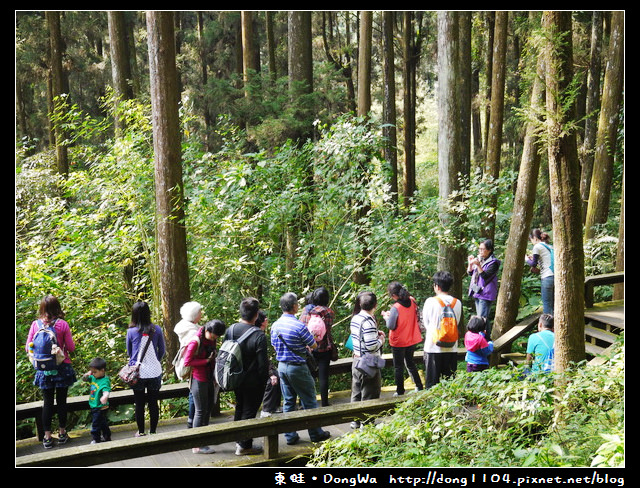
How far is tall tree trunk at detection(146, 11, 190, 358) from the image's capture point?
A: 8852mm

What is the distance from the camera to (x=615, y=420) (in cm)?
543

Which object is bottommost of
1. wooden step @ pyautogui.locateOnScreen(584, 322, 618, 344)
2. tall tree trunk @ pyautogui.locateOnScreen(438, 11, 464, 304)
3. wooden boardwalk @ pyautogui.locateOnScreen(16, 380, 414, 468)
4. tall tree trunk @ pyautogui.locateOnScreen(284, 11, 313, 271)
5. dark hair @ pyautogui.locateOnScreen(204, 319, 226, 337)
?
wooden boardwalk @ pyautogui.locateOnScreen(16, 380, 414, 468)

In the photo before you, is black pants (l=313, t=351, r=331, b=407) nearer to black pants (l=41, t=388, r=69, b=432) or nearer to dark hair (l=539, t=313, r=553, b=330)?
dark hair (l=539, t=313, r=553, b=330)

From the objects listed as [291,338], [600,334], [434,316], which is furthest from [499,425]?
[600,334]

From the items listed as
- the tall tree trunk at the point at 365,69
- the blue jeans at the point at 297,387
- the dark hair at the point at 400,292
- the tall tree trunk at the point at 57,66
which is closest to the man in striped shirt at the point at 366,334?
the dark hair at the point at 400,292

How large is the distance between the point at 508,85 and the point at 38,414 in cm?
2374

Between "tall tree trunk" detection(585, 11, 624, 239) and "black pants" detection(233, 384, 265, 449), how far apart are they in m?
10.4

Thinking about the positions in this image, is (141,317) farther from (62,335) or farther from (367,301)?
(367,301)

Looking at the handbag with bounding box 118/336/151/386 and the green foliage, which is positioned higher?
the handbag with bounding box 118/336/151/386

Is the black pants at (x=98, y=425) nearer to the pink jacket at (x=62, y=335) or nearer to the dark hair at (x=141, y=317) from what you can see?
the pink jacket at (x=62, y=335)

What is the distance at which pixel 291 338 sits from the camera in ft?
23.0

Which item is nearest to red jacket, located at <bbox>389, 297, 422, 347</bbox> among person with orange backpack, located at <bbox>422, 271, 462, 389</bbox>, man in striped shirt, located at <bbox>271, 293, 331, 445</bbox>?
person with orange backpack, located at <bbox>422, 271, 462, 389</bbox>

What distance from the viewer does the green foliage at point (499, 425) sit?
5.22 meters

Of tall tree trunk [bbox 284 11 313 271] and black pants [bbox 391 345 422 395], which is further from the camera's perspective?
tall tree trunk [bbox 284 11 313 271]
